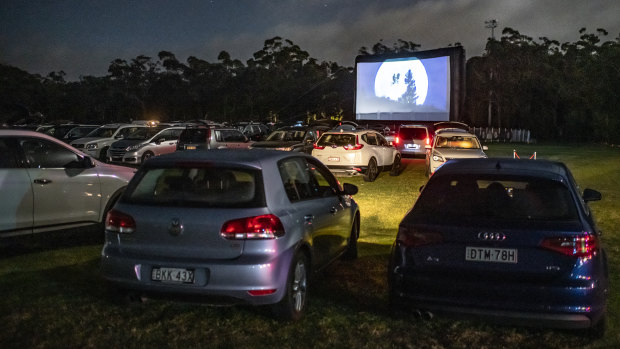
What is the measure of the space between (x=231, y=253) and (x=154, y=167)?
1090 mm

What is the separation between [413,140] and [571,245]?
22.4m

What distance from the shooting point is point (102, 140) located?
26234 mm

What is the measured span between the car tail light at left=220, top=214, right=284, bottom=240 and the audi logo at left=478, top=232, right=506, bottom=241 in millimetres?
1606

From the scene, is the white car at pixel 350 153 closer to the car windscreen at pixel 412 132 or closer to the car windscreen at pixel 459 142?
the car windscreen at pixel 459 142

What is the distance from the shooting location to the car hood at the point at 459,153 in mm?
16688

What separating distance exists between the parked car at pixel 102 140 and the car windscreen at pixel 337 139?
11.4 meters

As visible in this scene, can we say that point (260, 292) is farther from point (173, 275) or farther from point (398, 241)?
point (398, 241)

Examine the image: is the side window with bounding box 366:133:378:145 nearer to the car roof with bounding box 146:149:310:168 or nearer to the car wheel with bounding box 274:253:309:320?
the car roof with bounding box 146:149:310:168

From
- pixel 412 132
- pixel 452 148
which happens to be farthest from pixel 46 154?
pixel 412 132

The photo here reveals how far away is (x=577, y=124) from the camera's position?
6419 centimetres

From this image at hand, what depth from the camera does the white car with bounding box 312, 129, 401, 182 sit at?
18.0m

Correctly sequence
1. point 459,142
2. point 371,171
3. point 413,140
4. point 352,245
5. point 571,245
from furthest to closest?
point 413,140, point 371,171, point 459,142, point 352,245, point 571,245

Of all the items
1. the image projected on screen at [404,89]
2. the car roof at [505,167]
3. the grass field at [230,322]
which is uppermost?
the image projected on screen at [404,89]

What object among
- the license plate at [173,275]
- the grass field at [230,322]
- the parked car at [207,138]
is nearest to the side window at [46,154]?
the grass field at [230,322]
